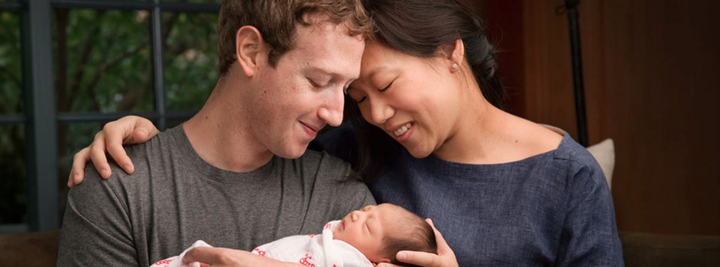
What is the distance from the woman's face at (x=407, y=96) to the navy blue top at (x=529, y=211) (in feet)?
0.57

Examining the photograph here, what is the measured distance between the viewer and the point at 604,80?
3.26m

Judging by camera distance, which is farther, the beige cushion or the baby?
the beige cushion

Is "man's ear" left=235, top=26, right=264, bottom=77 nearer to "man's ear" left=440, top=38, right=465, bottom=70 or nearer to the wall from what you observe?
"man's ear" left=440, top=38, right=465, bottom=70

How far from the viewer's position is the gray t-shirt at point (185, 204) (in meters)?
1.65

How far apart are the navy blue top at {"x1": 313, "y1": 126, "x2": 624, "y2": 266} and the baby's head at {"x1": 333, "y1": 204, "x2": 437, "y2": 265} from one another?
21 cm

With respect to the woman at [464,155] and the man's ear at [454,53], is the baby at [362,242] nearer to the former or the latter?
the woman at [464,155]

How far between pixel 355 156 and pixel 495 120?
386 millimetres

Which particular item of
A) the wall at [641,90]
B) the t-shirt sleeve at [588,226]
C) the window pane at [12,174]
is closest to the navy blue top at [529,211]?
the t-shirt sleeve at [588,226]

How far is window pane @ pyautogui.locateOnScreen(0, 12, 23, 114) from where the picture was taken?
5.09 meters

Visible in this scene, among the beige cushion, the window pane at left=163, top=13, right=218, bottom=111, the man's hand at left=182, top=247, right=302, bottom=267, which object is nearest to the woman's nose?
the man's hand at left=182, top=247, right=302, bottom=267

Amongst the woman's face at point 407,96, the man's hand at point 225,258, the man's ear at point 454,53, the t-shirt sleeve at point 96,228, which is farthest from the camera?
the man's ear at point 454,53

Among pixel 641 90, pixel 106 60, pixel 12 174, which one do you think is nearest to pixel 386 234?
pixel 641 90

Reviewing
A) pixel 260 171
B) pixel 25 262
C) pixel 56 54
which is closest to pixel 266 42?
pixel 260 171

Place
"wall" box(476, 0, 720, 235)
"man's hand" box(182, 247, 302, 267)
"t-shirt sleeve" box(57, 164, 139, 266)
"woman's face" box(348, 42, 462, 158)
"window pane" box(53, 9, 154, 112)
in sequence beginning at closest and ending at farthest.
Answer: "man's hand" box(182, 247, 302, 267), "t-shirt sleeve" box(57, 164, 139, 266), "woman's face" box(348, 42, 462, 158), "wall" box(476, 0, 720, 235), "window pane" box(53, 9, 154, 112)
